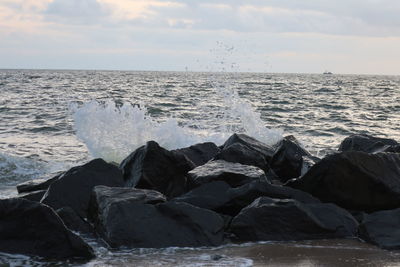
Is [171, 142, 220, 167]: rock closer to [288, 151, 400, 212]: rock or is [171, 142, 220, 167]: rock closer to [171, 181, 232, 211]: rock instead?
[171, 181, 232, 211]: rock

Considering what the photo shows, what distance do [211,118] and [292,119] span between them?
3624 mm

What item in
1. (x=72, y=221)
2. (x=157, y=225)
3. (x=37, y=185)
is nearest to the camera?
(x=157, y=225)

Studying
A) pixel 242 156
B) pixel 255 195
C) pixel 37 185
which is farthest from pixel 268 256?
pixel 37 185

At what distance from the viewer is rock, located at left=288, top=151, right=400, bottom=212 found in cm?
578

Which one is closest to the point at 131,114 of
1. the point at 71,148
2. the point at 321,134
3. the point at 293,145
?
the point at 71,148

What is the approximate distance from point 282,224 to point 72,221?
2005mm

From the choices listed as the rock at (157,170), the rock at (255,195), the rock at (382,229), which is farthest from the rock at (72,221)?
the rock at (382,229)

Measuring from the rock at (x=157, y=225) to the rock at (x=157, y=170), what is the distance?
1.40 metres

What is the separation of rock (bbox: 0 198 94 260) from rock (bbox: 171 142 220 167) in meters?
3.81

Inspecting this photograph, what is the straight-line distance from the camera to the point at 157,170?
654 centimetres

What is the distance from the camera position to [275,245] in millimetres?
4785

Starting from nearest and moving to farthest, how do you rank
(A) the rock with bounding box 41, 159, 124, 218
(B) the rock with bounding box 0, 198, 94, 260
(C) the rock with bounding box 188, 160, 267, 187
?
(B) the rock with bounding box 0, 198, 94, 260, (A) the rock with bounding box 41, 159, 124, 218, (C) the rock with bounding box 188, 160, 267, 187

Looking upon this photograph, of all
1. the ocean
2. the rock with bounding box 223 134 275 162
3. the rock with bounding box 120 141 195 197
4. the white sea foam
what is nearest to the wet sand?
the ocean

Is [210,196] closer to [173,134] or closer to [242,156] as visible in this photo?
[242,156]
